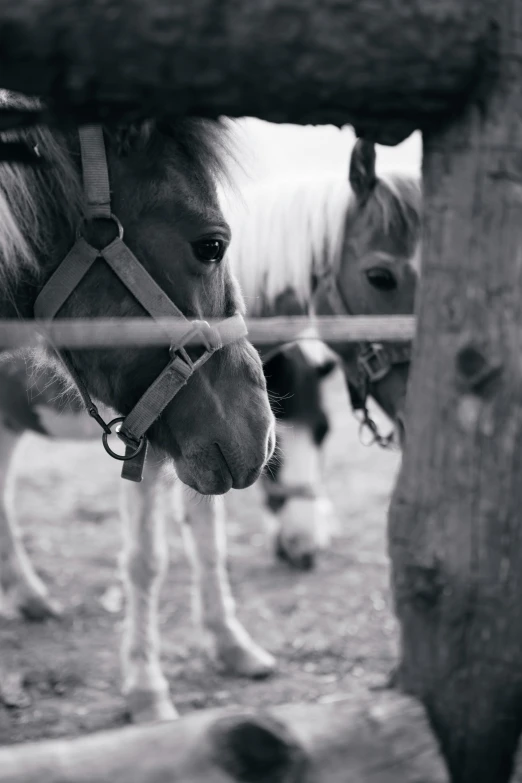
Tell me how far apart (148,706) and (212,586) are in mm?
745

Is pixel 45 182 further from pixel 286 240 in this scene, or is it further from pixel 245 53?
pixel 286 240

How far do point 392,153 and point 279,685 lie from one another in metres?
9.19

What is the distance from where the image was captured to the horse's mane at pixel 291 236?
11.3 feet

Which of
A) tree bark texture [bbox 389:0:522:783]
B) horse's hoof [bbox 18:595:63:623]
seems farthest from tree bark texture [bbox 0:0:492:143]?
horse's hoof [bbox 18:595:63:623]

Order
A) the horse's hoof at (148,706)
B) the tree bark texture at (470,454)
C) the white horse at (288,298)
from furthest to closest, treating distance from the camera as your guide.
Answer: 1. the horse's hoof at (148,706)
2. the white horse at (288,298)
3. the tree bark texture at (470,454)

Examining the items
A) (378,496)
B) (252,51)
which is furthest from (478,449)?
(378,496)

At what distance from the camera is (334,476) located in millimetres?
7230

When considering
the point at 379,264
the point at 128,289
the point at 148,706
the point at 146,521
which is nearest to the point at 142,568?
the point at 146,521

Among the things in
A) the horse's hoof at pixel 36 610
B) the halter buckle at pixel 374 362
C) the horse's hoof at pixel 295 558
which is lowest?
the horse's hoof at pixel 295 558

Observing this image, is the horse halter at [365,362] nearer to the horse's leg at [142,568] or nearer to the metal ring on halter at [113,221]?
the horse's leg at [142,568]

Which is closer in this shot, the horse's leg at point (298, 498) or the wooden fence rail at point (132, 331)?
the wooden fence rail at point (132, 331)

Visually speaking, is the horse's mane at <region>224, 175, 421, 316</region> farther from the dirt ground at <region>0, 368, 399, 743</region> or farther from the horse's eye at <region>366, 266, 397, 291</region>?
the dirt ground at <region>0, 368, 399, 743</region>

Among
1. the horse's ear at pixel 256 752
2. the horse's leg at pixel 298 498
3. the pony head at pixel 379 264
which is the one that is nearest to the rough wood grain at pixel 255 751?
the horse's ear at pixel 256 752

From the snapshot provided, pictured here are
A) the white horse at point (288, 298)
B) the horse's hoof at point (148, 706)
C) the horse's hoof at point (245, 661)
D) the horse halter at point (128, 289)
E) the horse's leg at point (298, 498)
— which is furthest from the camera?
the horse's leg at point (298, 498)
